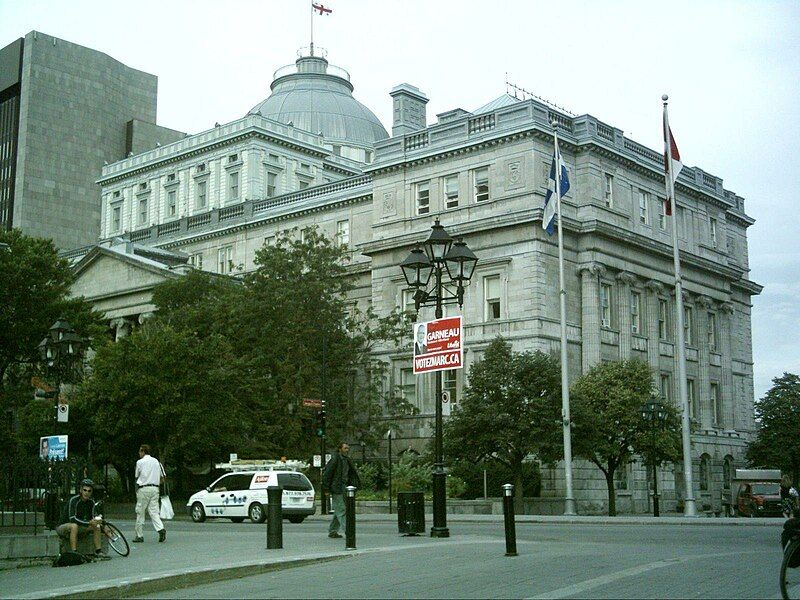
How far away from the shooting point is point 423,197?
6169 centimetres

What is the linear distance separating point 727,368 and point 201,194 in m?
40.4

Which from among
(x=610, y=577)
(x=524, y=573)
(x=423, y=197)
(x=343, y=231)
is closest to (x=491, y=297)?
(x=423, y=197)

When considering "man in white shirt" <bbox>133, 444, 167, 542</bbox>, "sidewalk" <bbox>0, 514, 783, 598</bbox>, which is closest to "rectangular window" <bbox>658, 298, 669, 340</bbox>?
"sidewalk" <bbox>0, 514, 783, 598</bbox>

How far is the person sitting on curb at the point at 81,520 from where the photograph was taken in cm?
1811

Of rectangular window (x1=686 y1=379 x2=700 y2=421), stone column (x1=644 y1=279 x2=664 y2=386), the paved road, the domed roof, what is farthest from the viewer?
the domed roof

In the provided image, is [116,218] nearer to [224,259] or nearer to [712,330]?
[224,259]

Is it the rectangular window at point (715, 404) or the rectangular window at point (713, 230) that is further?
the rectangular window at point (713, 230)

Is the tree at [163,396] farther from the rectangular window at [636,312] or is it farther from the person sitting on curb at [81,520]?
the person sitting on curb at [81,520]

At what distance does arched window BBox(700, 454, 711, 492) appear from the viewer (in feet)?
212

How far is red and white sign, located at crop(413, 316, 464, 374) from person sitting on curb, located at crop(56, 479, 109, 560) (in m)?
7.03

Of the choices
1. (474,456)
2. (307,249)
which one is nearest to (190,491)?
(307,249)

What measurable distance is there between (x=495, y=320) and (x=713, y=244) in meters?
20.9

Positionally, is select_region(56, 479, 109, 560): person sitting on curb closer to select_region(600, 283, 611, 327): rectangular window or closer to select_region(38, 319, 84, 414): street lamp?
select_region(38, 319, 84, 414): street lamp

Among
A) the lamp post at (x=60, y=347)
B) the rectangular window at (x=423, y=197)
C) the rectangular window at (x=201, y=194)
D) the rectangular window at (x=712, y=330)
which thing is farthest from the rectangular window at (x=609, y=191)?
the lamp post at (x=60, y=347)
